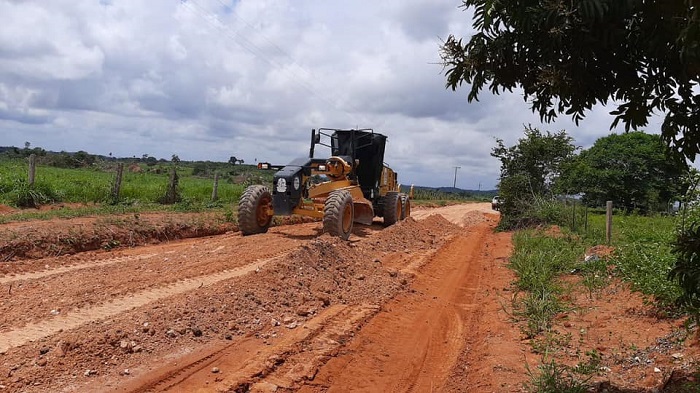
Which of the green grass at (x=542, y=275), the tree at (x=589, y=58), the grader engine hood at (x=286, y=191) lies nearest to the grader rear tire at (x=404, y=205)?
the green grass at (x=542, y=275)

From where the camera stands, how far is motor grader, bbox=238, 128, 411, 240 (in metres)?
13.5

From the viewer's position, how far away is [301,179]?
553 inches

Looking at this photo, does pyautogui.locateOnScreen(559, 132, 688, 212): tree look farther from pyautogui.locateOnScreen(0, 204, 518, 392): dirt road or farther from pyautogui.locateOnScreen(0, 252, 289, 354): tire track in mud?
pyautogui.locateOnScreen(0, 252, 289, 354): tire track in mud

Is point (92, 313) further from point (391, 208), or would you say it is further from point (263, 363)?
point (391, 208)

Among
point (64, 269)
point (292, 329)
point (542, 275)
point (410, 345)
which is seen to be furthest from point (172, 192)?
point (410, 345)

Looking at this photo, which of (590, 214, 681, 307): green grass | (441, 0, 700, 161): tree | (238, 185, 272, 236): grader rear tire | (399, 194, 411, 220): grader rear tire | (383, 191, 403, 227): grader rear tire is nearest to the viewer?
(441, 0, 700, 161): tree

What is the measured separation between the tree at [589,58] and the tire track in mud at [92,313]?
190 inches

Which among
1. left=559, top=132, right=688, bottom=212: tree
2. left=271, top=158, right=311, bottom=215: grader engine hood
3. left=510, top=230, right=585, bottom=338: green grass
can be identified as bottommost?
left=510, top=230, right=585, bottom=338: green grass

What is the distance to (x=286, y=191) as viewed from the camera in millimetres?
13539

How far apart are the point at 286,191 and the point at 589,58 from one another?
10.3 metres

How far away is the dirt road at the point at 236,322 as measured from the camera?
199 inches

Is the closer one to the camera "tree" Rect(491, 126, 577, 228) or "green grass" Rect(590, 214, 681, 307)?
"green grass" Rect(590, 214, 681, 307)

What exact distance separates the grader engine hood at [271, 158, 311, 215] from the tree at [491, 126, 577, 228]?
1071cm

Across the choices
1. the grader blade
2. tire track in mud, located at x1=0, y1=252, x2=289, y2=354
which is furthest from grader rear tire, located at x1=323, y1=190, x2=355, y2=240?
tire track in mud, located at x1=0, y1=252, x2=289, y2=354
